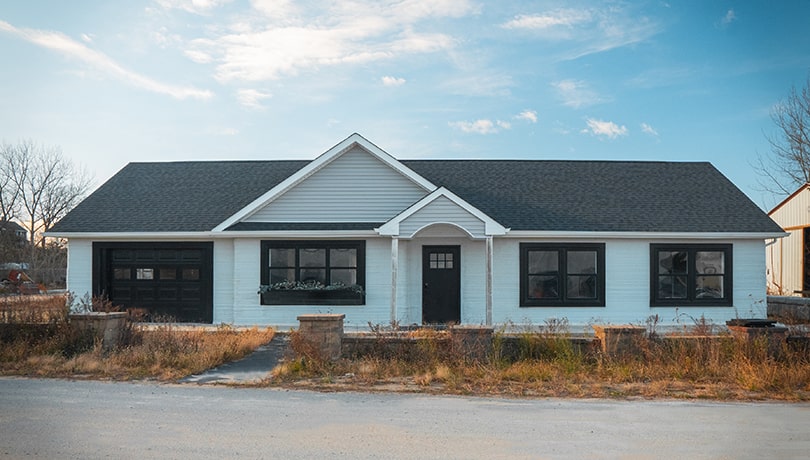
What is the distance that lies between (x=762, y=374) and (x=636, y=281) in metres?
7.95

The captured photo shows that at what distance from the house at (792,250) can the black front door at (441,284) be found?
51.9ft

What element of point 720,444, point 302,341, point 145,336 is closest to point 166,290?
point 145,336

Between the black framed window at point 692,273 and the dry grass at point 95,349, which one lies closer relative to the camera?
the dry grass at point 95,349

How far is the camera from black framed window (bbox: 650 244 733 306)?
58.6 feet

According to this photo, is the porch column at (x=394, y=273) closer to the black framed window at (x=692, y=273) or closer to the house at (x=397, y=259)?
the house at (x=397, y=259)

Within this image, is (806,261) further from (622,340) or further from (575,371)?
(575,371)

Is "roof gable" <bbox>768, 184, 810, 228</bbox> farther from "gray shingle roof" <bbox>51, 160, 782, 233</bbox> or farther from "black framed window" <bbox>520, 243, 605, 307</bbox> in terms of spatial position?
"black framed window" <bbox>520, 243, 605, 307</bbox>

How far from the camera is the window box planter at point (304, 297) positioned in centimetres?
1750

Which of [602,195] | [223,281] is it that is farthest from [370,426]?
[602,195]

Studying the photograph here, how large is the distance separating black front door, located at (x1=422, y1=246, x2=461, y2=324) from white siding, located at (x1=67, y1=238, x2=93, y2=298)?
9.30 metres

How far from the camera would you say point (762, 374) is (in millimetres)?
9953

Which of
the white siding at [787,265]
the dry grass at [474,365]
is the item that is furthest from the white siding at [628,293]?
the white siding at [787,265]

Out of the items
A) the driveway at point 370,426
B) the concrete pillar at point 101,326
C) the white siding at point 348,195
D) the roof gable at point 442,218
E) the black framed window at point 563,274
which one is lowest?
the driveway at point 370,426

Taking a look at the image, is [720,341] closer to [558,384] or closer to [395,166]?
[558,384]
